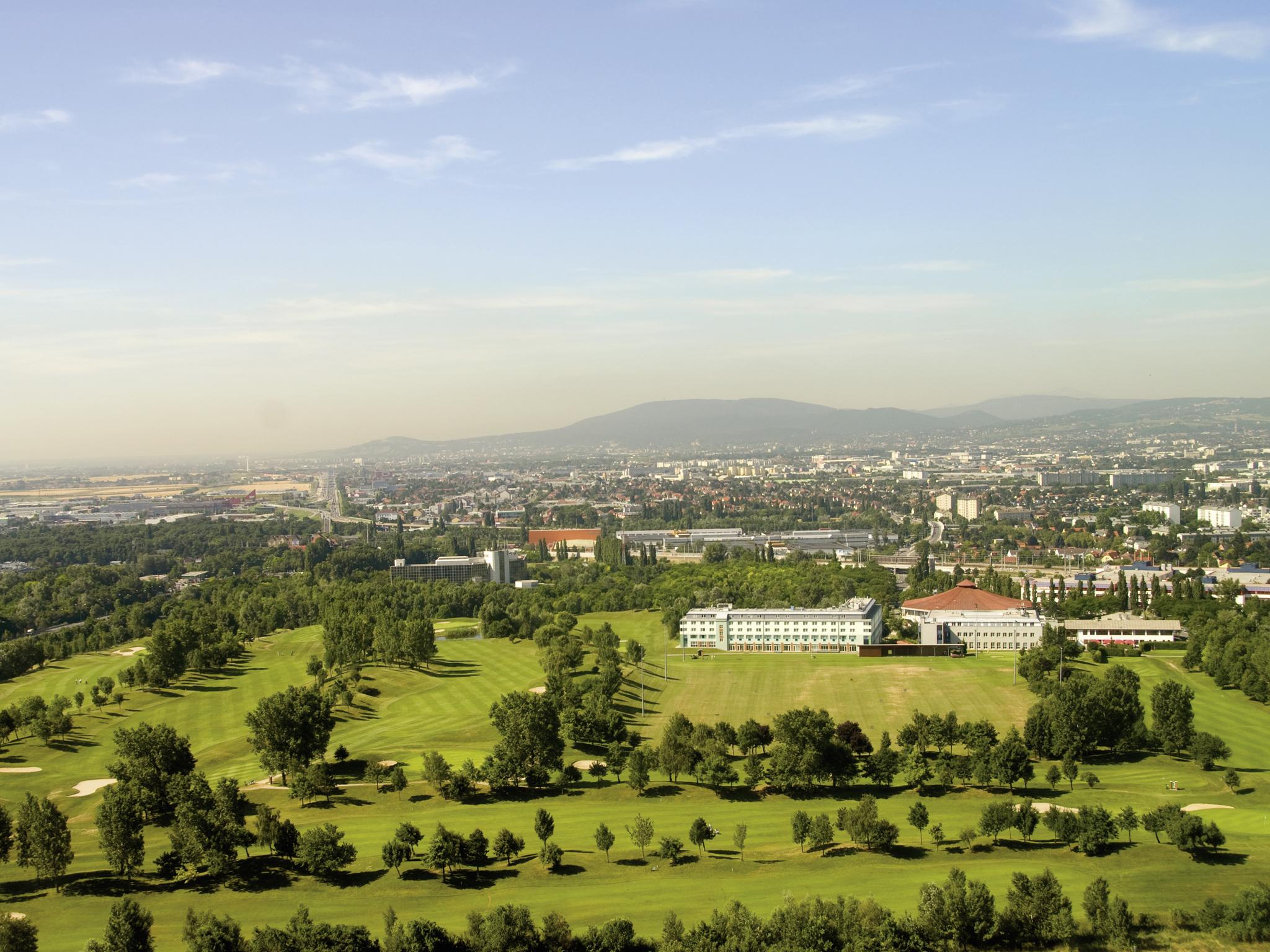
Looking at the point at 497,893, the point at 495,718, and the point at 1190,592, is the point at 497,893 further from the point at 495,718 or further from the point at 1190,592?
the point at 1190,592

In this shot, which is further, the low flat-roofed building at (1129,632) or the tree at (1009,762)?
the low flat-roofed building at (1129,632)

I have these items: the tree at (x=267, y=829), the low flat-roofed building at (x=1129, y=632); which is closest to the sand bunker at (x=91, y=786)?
the tree at (x=267, y=829)

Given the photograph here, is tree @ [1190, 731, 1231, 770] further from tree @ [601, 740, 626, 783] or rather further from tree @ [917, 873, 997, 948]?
tree @ [601, 740, 626, 783]

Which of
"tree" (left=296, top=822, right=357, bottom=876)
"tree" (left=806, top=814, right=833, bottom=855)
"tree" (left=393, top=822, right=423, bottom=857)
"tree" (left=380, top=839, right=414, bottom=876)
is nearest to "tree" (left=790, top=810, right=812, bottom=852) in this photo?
"tree" (left=806, top=814, right=833, bottom=855)

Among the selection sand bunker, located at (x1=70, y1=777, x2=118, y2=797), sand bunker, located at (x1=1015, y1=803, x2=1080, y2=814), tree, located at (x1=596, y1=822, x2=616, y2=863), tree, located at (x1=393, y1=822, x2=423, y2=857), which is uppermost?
tree, located at (x1=393, y1=822, x2=423, y2=857)

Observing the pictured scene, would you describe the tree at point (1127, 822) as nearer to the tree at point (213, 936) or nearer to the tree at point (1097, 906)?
the tree at point (1097, 906)

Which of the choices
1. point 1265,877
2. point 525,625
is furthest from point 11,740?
point 1265,877

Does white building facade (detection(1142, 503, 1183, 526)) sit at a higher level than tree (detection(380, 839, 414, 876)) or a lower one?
lower
